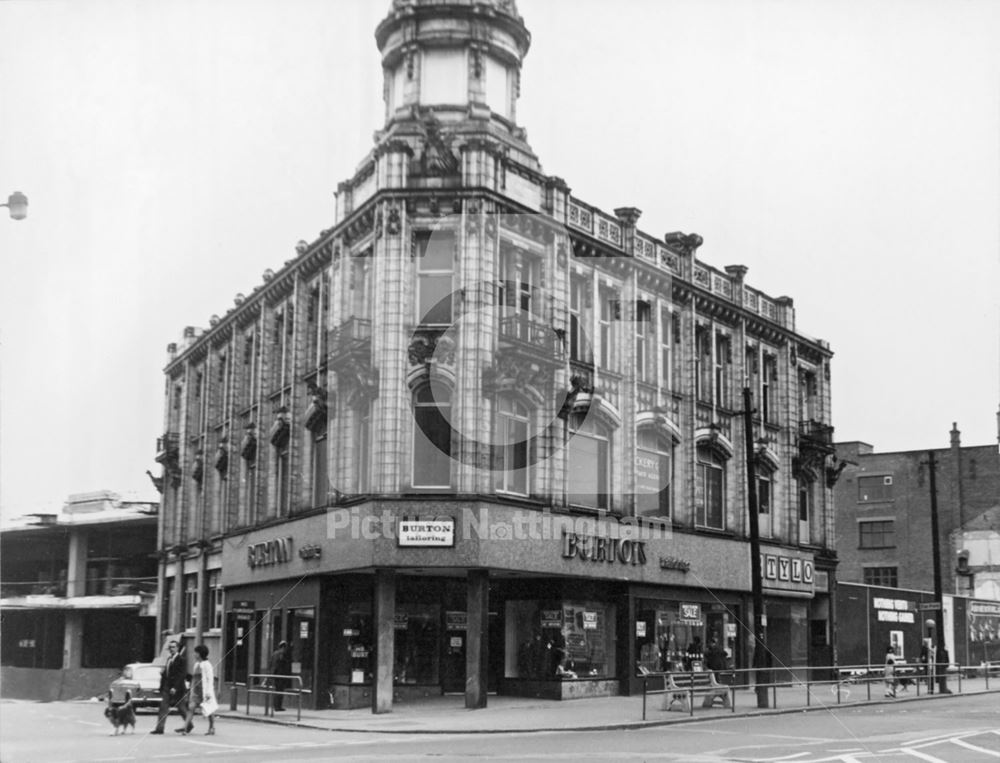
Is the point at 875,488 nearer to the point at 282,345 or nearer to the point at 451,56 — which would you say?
the point at 282,345

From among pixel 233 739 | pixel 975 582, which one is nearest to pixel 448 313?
pixel 233 739

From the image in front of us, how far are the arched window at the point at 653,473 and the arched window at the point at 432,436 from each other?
7678 mm

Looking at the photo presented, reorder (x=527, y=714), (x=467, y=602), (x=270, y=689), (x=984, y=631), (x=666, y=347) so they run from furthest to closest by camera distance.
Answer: (x=984, y=631)
(x=666, y=347)
(x=467, y=602)
(x=270, y=689)
(x=527, y=714)

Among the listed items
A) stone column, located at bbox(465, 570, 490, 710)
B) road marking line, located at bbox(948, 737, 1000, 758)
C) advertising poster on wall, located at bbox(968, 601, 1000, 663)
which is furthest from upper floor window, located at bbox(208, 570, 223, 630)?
advertising poster on wall, located at bbox(968, 601, 1000, 663)

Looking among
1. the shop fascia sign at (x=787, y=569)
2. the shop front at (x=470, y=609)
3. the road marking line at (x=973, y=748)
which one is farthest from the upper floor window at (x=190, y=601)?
the road marking line at (x=973, y=748)

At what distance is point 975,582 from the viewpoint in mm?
67375

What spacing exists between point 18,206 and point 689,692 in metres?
17.5

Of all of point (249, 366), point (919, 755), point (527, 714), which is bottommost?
point (527, 714)

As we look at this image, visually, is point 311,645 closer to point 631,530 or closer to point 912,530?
point 631,530

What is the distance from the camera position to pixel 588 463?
34219 mm

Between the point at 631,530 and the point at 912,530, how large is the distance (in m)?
41.0

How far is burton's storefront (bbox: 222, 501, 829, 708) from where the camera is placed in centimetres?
2938

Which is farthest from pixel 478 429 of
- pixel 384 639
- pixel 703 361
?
pixel 703 361

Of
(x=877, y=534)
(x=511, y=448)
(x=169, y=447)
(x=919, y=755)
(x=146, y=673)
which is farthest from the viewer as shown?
(x=877, y=534)
